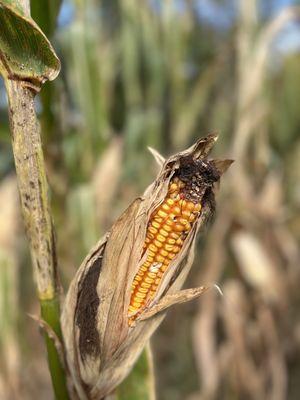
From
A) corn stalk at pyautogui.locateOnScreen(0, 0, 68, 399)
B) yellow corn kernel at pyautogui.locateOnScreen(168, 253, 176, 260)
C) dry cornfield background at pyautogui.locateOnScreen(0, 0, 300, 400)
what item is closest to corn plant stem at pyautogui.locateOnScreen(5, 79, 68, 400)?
corn stalk at pyautogui.locateOnScreen(0, 0, 68, 399)

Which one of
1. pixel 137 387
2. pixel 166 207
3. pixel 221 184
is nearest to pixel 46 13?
pixel 166 207

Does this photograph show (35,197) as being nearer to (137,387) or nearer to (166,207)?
(166,207)

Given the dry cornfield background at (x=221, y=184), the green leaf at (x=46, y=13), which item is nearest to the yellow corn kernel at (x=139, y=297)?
the green leaf at (x=46, y=13)

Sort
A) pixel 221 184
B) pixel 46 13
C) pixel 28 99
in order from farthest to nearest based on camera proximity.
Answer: pixel 221 184, pixel 46 13, pixel 28 99

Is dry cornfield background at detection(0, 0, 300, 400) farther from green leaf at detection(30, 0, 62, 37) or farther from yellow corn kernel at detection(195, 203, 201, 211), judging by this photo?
yellow corn kernel at detection(195, 203, 201, 211)

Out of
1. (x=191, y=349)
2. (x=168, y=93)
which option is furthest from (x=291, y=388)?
(x=168, y=93)

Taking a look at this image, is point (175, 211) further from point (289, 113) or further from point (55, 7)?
point (289, 113)
